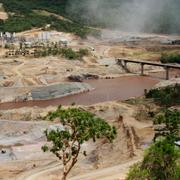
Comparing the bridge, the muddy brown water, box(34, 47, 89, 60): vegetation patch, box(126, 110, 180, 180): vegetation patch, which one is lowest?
the muddy brown water

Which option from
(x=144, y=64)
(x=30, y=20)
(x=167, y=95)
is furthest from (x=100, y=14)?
(x=167, y=95)

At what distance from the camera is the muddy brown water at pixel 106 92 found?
76312mm

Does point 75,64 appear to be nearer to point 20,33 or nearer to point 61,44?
point 61,44

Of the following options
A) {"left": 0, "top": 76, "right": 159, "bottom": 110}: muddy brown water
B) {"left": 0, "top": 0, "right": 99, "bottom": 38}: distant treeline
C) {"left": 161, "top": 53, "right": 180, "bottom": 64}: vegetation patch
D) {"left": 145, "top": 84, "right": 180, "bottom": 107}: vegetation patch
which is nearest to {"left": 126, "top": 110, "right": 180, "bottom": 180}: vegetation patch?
{"left": 145, "top": 84, "right": 180, "bottom": 107}: vegetation patch

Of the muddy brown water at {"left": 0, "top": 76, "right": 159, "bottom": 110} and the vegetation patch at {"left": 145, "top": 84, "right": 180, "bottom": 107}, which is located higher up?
the vegetation patch at {"left": 145, "top": 84, "right": 180, "bottom": 107}

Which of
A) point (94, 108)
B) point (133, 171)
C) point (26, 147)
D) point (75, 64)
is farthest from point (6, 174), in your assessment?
point (75, 64)

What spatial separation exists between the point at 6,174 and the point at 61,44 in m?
82.0

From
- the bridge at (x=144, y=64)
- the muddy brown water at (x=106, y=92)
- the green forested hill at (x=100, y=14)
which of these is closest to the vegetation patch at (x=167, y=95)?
the muddy brown water at (x=106, y=92)

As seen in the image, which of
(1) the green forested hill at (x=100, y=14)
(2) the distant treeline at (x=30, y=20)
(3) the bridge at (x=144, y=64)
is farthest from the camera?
(1) the green forested hill at (x=100, y=14)

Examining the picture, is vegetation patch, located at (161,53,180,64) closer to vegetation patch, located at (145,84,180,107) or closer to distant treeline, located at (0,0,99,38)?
vegetation patch, located at (145,84,180,107)

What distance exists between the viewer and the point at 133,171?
26453 mm

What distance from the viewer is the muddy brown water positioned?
76.3 meters

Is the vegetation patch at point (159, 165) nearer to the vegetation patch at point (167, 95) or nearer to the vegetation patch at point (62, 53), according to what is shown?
the vegetation patch at point (167, 95)

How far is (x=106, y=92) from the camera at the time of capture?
84.1 metres
